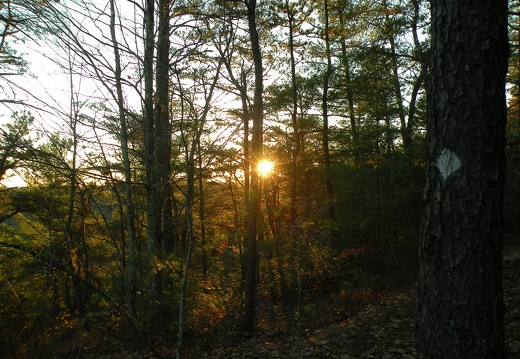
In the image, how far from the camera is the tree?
1973mm

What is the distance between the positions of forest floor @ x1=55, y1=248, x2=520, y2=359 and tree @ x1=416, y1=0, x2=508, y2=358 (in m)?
2.53

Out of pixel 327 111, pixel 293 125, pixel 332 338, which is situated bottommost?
pixel 332 338

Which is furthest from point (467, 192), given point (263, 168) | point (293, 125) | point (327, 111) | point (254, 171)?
point (327, 111)

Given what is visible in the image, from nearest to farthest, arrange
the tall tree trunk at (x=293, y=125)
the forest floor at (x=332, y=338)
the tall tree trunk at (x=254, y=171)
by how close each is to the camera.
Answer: the forest floor at (x=332, y=338), the tall tree trunk at (x=254, y=171), the tall tree trunk at (x=293, y=125)

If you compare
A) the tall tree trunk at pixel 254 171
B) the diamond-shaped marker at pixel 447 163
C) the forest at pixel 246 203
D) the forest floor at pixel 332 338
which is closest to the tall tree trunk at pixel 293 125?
the forest at pixel 246 203

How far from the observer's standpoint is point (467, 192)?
2016 mm

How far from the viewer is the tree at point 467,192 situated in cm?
197

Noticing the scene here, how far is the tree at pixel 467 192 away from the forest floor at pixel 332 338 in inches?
99.6

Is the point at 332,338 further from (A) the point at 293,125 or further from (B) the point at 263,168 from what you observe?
(A) the point at 293,125

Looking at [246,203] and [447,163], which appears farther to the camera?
[246,203]

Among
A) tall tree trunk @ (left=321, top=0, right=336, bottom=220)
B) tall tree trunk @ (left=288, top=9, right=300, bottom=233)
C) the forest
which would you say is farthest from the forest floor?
tall tree trunk @ (left=321, top=0, right=336, bottom=220)

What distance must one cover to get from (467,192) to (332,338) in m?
4.93

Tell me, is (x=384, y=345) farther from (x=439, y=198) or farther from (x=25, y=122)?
(x=25, y=122)

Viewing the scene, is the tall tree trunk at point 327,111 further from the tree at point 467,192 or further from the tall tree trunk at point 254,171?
the tree at point 467,192
